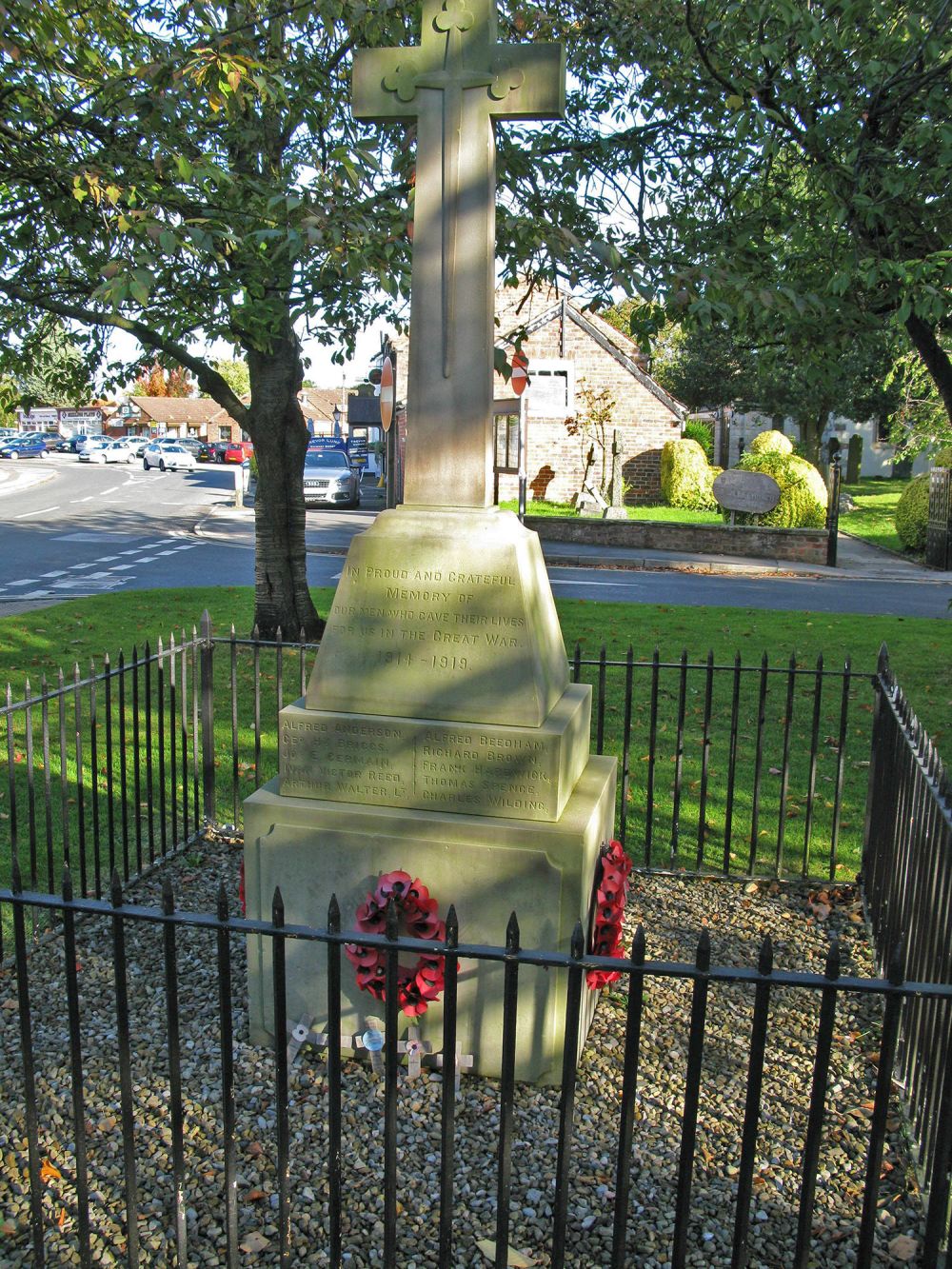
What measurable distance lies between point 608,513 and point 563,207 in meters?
18.6

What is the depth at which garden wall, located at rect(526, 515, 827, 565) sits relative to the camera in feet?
73.8

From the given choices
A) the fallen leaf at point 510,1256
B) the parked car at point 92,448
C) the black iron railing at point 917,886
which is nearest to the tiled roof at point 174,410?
the parked car at point 92,448

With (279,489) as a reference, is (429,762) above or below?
below

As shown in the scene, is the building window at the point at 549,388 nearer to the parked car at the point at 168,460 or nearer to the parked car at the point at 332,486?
the parked car at the point at 332,486

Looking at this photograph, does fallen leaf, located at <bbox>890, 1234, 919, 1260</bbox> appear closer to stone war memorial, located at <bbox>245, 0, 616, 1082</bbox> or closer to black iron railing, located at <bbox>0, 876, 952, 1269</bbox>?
black iron railing, located at <bbox>0, 876, 952, 1269</bbox>

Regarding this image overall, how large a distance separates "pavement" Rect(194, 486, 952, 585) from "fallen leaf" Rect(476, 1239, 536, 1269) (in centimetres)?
1664

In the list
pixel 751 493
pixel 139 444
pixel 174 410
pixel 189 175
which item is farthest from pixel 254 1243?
pixel 174 410

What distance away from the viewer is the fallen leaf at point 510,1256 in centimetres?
305

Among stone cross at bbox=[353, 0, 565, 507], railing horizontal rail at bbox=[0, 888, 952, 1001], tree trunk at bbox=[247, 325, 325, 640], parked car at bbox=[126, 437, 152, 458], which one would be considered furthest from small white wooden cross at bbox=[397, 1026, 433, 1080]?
parked car at bbox=[126, 437, 152, 458]

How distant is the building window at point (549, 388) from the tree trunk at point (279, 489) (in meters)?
14.2

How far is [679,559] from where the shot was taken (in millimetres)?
22172

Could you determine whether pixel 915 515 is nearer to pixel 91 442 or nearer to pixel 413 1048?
pixel 413 1048

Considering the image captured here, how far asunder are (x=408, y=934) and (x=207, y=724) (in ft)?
9.78

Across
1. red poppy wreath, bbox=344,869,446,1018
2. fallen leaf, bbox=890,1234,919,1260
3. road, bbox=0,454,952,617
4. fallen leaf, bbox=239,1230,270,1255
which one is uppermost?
red poppy wreath, bbox=344,869,446,1018
